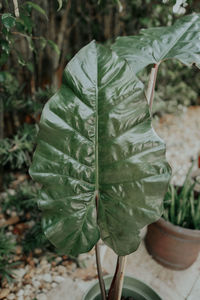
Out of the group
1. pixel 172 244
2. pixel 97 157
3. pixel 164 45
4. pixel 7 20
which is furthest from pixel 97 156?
pixel 172 244

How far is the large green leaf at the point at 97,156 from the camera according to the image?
0.75m

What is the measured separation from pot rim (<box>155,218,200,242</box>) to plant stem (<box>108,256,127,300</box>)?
503mm

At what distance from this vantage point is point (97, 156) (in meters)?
0.81

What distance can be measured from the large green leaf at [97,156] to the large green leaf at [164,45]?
18 cm

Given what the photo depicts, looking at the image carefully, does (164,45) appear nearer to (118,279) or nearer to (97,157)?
(97,157)

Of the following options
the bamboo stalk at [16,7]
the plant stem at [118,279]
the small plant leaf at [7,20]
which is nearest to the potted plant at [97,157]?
the plant stem at [118,279]

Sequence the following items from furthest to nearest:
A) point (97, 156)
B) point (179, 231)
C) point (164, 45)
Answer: point (179, 231), point (164, 45), point (97, 156)

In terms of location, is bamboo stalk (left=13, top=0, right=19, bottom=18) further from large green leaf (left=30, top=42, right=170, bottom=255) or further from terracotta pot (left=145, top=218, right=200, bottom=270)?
terracotta pot (left=145, top=218, right=200, bottom=270)

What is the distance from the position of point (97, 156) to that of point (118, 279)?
1.51 feet

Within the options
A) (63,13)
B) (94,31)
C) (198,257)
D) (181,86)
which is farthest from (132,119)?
(181,86)

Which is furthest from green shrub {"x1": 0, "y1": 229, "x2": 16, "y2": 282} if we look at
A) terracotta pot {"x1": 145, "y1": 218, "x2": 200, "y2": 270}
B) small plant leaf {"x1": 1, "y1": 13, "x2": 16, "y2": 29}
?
small plant leaf {"x1": 1, "y1": 13, "x2": 16, "y2": 29}

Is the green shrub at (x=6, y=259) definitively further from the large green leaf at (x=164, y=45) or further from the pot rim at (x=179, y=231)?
the large green leaf at (x=164, y=45)

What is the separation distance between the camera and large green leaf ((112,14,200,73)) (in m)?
0.88

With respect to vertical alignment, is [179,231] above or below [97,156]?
below
